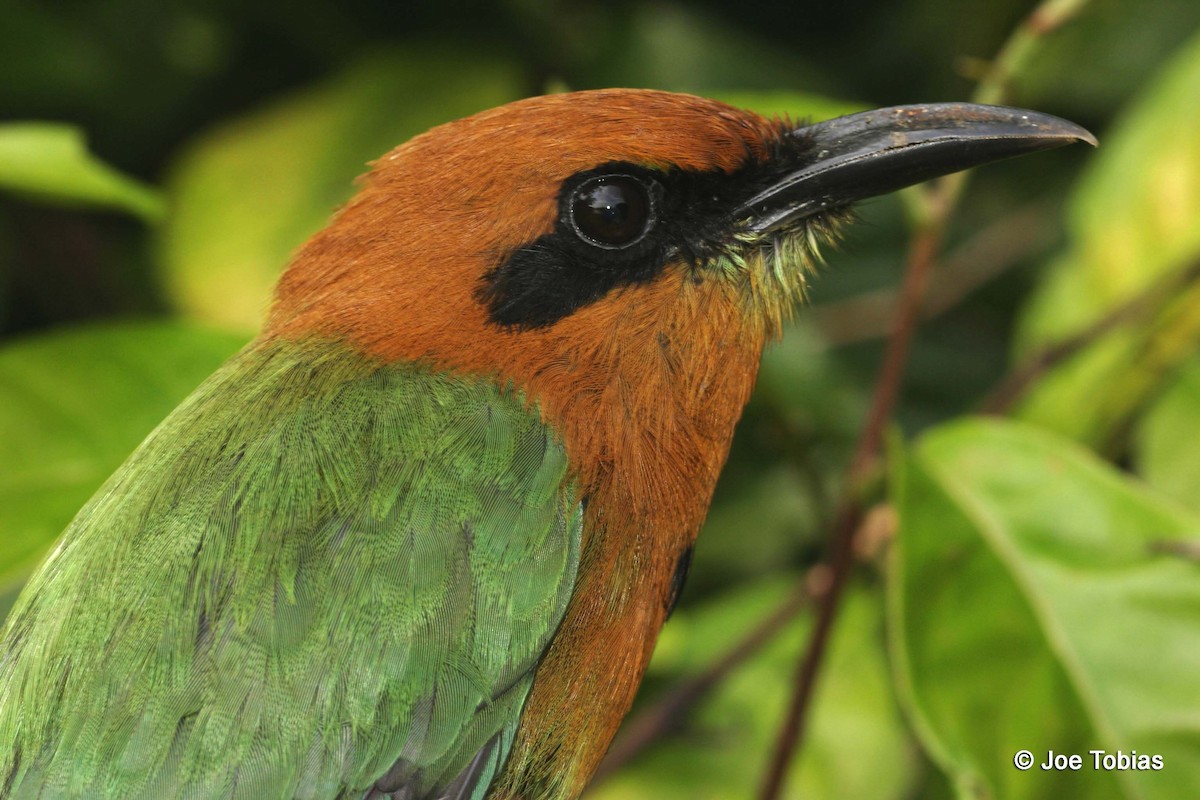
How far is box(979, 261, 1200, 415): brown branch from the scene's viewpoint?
2836 mm

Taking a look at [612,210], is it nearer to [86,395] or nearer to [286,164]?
[86,395]

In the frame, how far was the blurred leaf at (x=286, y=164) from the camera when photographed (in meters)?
3.47

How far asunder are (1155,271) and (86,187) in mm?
2294

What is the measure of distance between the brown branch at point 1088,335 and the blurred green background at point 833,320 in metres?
0.01

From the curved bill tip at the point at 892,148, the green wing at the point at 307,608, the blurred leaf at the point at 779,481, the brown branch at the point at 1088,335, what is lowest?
the green wing at the point at 307,608

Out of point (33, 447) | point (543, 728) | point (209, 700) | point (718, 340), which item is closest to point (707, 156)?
point (718, 340)

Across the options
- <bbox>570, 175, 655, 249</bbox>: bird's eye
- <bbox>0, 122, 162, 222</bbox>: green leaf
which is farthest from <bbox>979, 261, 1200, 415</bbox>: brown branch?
<bbox>0, 122, 162, 222</bbox>: green leaf

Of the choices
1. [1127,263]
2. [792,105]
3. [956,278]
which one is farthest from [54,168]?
[956,278]

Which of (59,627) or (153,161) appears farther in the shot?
(153,161)

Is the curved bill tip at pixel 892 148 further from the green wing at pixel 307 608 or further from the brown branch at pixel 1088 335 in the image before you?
the brown branch at pixel 1088 335

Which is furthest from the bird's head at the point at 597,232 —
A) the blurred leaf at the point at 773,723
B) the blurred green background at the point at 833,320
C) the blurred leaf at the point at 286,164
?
the blurred leaf at the point at 286,164

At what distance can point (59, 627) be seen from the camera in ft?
6.47

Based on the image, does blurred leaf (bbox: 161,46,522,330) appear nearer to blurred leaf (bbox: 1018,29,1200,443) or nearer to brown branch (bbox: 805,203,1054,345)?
brown branch (bbox: 805,203,1054,345)

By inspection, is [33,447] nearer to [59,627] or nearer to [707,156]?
[59,627]
